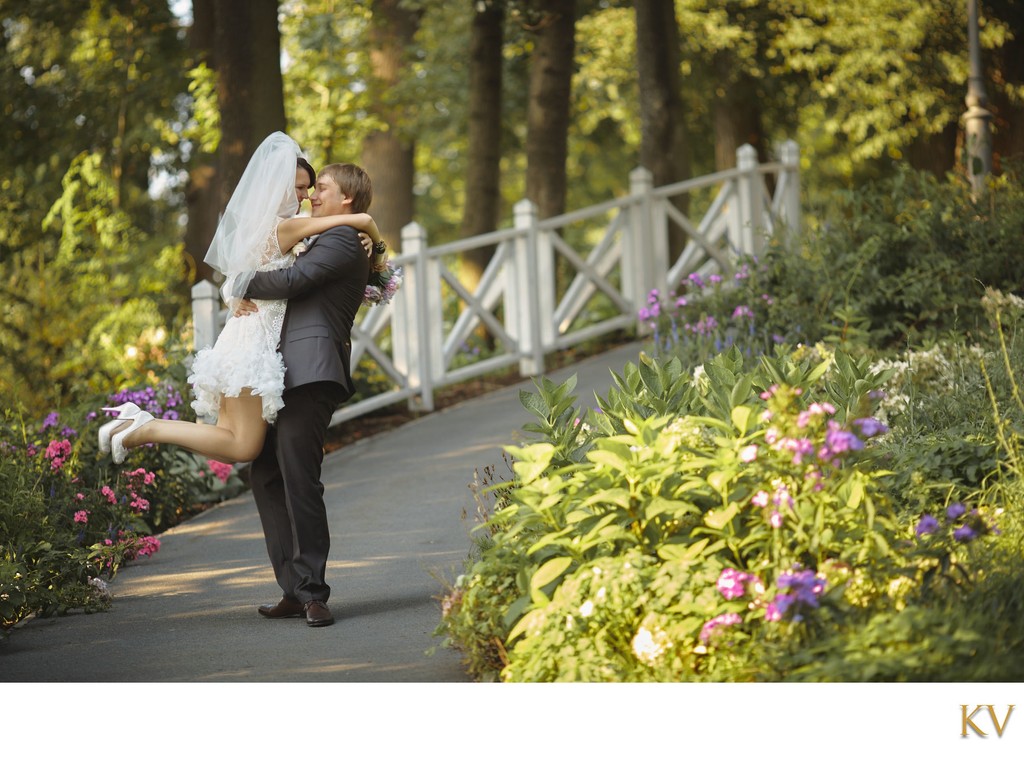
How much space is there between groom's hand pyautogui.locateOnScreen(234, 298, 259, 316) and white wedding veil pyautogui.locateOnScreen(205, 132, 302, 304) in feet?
0.16

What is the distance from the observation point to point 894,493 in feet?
16.8

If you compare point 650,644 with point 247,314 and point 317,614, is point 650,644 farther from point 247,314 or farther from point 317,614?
point 247,314

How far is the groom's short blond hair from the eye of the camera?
18.0ft

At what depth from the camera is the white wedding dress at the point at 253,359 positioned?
530 centimetres

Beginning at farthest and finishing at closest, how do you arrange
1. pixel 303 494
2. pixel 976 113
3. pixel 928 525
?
pixel 976 113 < pixel 303 494 < pixel 928 525

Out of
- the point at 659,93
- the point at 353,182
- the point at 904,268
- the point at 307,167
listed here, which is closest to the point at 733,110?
the point at 659,93

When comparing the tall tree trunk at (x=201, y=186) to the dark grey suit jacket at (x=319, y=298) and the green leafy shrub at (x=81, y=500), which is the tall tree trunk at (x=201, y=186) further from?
the dark grey suit jacket at (x=319, y=298)

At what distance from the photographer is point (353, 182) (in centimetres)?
549

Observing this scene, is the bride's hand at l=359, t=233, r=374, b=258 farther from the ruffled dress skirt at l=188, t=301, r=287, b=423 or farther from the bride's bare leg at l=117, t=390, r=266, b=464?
the bride's bare leg at l=117, t=390, r=266, b=464

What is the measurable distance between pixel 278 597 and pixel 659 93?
9213 mm

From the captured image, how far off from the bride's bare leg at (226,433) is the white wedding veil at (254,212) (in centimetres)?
43

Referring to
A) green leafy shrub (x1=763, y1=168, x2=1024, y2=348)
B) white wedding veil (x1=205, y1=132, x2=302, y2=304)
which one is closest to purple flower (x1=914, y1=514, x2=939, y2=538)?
white wedding veil (x1=205, y1=132, x2=302, y2=304)

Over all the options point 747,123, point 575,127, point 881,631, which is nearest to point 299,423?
point 881,631

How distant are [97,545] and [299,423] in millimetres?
1150
